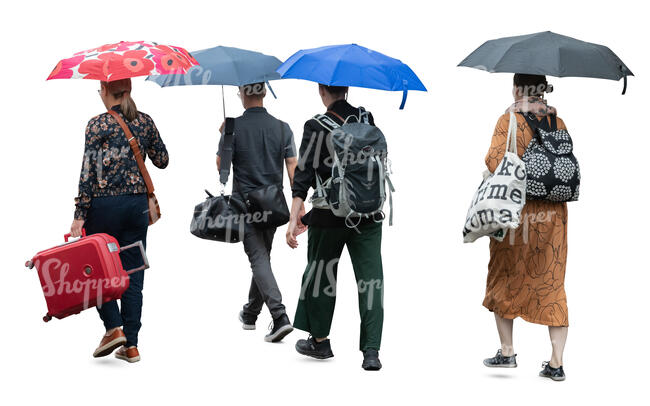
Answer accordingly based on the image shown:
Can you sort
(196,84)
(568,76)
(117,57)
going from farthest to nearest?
(196,84) < (117,57) < (568,76)

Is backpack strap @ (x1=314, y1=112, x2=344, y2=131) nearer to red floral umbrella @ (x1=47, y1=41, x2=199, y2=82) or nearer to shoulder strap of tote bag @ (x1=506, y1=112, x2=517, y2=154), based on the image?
red floral umbrella @ (x1=47, y1=41, x2=199, y2=82)

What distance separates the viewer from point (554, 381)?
8.88 meters

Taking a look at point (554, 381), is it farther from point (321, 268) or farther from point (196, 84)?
point (196, 84)

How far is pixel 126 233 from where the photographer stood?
9445mm

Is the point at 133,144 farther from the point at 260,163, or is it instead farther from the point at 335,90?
the point at 335,90

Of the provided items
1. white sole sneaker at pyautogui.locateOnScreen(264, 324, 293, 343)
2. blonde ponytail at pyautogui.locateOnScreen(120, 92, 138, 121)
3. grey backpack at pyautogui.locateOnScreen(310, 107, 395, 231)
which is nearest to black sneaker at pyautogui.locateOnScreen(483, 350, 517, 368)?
grey backpack at pyautogui.locateOnScreen(310, 107, 395, 231)

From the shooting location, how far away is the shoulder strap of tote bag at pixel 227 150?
996cm

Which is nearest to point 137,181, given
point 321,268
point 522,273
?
point 321,268

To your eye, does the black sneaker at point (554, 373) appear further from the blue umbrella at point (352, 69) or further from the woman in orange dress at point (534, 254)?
the blue umbrella at point (352, 69)

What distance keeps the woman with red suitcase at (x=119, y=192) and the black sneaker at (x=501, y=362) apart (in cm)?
289

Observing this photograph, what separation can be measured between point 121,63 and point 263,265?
2.29m

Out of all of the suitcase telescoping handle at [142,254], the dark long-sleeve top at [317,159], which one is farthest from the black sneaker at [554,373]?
the suitcase telescoping handle at [142,254]

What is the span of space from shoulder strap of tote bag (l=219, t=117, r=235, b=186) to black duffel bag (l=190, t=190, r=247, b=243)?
0.19 metres

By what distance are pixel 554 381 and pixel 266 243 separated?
2.84 metres
